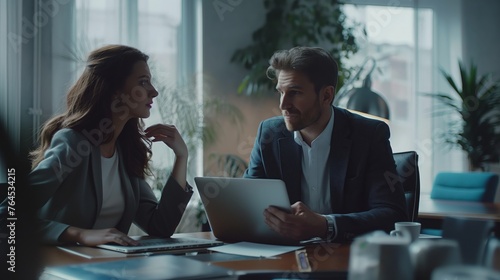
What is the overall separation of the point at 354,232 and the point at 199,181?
1.61 ft

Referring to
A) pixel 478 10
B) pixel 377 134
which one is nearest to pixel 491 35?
pixel 478 10

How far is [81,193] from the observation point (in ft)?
6.29

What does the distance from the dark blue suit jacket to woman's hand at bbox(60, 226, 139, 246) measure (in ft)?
2.20

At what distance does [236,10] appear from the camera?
4910mm

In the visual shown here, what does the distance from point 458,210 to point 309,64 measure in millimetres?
1332

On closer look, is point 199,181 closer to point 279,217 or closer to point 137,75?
point 279,217

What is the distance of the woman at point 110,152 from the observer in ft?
6.29

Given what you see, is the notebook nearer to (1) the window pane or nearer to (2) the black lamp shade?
(2) the black lamp shade

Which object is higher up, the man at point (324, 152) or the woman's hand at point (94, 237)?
the man at point (324, 152)

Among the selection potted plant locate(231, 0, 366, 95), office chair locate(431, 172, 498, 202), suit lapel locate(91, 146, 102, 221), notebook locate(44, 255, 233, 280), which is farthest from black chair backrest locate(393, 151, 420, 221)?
potted plant locate(231, 0, 366, 95)

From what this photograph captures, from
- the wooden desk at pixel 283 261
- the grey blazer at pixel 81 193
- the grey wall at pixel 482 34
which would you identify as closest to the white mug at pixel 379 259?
the wooden desk at pixel 283 261

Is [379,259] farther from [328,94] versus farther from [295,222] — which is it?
[328,94]

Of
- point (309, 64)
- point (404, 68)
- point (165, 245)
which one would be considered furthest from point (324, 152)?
point (404, 68)

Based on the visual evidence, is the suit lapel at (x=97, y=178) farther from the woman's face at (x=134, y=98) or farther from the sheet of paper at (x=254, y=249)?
the sheet of paper at (x=254, y=249)
